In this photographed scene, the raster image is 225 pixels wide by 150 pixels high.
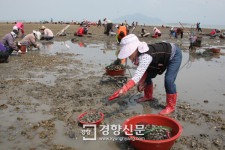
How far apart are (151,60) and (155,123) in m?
1.18

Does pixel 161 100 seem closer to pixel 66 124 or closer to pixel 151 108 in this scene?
pixel 151 108

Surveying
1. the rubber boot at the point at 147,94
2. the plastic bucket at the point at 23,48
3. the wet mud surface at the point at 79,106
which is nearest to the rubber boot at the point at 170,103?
the wet mud surface at the point at 79,106

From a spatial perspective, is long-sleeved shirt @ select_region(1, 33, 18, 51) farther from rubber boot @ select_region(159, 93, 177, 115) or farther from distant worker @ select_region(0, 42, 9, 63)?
rubber boot @ select_region(159, 93, 177, 115)

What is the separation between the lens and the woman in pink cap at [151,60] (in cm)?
318

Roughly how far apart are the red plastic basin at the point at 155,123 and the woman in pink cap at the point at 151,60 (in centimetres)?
61

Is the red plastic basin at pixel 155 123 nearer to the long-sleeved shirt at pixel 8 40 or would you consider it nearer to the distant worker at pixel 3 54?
the distant worker at pixel 3 54

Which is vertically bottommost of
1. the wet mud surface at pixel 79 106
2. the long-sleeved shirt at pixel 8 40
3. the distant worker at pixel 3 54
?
the wet mud surface at pixel 79 106

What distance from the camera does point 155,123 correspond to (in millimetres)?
3234

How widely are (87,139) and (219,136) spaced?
2.46 metres

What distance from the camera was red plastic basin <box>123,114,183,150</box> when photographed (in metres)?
2.47

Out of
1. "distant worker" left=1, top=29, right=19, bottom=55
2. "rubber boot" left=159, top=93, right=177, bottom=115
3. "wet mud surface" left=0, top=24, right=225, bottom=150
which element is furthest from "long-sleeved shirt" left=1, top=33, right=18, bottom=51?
"rubber boot" left=159, top=93, right=177, bottom=115

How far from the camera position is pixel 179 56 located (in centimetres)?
390

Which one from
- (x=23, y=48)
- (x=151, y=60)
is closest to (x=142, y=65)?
(x=151, y=60)

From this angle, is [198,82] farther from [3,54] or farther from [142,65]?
[3,54]
